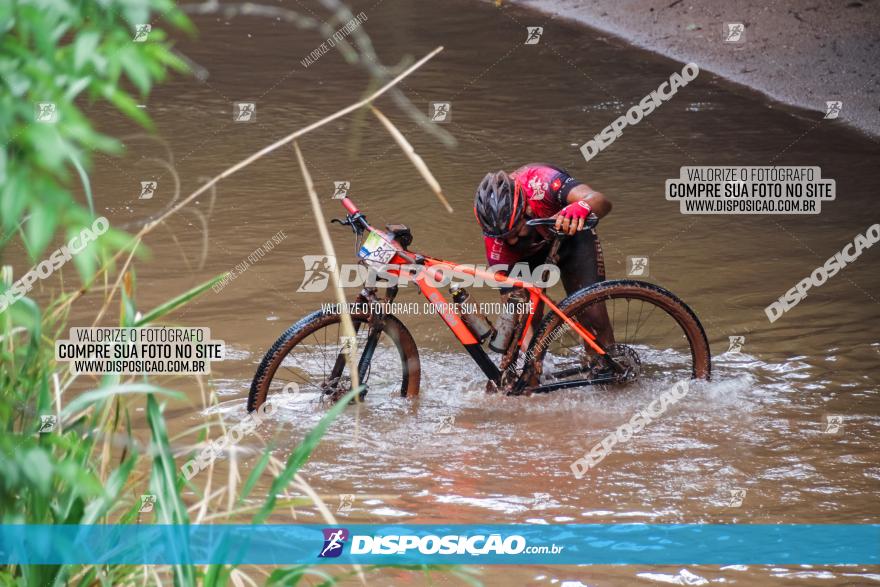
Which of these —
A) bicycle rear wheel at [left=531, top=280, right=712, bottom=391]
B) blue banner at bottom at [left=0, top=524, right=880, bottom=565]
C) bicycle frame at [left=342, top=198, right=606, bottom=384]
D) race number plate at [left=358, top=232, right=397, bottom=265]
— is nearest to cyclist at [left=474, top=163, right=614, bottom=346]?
bicycle rear wheel at [left=531, top=280, right=712, bottom=391]

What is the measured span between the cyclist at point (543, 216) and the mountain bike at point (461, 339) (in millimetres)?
80

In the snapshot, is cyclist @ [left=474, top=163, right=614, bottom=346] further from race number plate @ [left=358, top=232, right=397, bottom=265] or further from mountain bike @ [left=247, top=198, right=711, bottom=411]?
race number plate @ [left=358, top=232, right=397, bottom=265]

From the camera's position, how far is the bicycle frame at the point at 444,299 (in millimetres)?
5629

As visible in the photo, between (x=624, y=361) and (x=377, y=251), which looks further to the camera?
(x=624, y=361)

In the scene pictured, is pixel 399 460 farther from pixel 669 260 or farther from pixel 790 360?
pixel 669 260

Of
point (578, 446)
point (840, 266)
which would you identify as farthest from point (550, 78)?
point (578, 446)

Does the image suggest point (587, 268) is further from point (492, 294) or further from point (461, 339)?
point (492, 294)

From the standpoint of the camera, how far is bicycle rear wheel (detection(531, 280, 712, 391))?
5816mm

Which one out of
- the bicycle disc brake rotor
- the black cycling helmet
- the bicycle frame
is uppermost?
the black cycling helmet

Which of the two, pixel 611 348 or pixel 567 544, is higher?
pixel 611 348

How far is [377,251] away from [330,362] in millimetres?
1000

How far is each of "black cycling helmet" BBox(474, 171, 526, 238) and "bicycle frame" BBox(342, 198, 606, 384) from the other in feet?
0.84

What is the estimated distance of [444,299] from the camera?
5.82 m

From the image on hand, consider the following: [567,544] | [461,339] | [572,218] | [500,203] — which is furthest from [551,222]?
[567,544]
